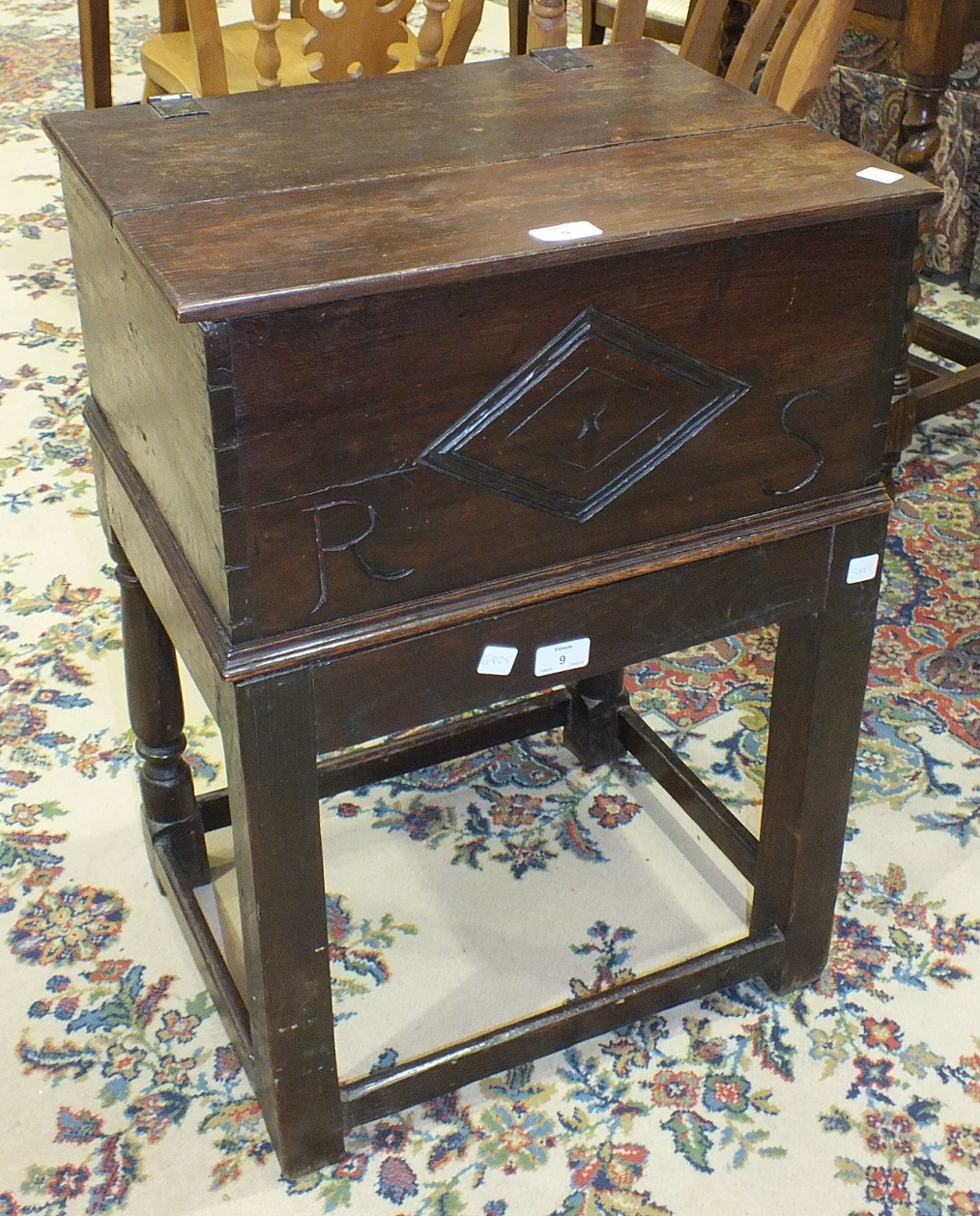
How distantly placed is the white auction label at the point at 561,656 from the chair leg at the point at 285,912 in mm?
203

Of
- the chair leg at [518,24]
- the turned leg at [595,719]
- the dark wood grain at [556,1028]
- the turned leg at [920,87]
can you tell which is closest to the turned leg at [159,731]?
the dark wood grain at [556,1028]

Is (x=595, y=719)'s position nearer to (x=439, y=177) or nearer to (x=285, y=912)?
(x=285, y=912)

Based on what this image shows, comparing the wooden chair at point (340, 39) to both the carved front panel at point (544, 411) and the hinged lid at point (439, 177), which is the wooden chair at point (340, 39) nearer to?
the hinged lid at point (439, 177)

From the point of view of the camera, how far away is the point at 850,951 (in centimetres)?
167

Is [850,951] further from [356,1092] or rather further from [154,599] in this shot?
[154,599]

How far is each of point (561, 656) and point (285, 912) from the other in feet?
1.06

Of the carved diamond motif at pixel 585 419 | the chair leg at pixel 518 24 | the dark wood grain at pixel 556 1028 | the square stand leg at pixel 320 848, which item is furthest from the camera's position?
the chair leg at pixel 518 24

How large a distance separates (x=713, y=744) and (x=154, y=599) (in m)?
0.94

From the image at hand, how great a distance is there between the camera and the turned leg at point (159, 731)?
5.06 ft

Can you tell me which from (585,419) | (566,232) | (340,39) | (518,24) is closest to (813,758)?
(585,419)

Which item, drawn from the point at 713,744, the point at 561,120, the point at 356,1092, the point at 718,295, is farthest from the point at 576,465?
the point at 713,744

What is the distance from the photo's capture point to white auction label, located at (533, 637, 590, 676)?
3.99 ft

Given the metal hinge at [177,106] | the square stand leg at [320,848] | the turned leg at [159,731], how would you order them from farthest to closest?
the turned leg at [159,731], the metal hinge at [177,106], the square stand leg at [320,848]

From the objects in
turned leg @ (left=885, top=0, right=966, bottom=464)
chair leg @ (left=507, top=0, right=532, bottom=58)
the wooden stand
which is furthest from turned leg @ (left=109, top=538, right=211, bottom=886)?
chair leg @ (left=507, top=0, right=532, bottom=58)
